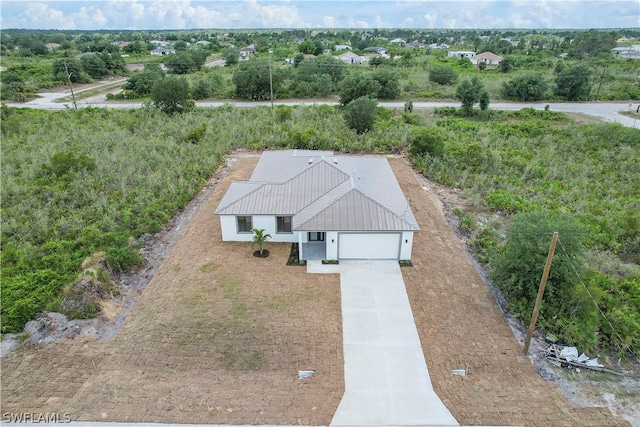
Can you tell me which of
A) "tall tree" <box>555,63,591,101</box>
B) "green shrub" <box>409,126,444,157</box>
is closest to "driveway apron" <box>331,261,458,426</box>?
"green shrub" <box>409,126,444,157</box>

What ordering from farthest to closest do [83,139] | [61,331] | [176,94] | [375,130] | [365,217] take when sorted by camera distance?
[176,94], [375,130], [83,139], [365,217], [61,331]

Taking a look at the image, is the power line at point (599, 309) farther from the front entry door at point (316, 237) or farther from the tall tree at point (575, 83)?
the tall tree at point (575, 83)

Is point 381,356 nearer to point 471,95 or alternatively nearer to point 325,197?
point 325,197

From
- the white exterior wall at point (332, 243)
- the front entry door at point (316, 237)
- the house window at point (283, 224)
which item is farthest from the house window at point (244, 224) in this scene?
the white exterior wall at point (332, 243)

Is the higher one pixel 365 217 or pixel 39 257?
pixel 365 217

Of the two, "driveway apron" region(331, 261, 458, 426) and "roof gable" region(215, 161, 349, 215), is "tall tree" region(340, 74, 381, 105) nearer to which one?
"roof gable" region(215, 161, 349, 215)

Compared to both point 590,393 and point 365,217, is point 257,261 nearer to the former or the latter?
point 365,217

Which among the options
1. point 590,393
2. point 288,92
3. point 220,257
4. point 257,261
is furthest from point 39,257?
point 288,92

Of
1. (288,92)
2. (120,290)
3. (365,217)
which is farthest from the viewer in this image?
(288,92)
